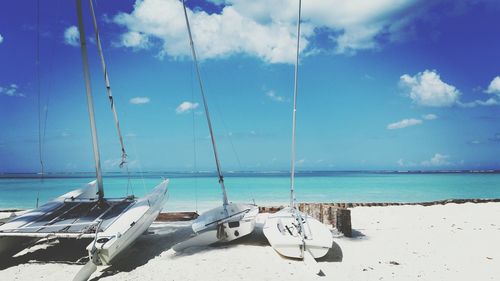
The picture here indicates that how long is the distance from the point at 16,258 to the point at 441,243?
10.2 metres

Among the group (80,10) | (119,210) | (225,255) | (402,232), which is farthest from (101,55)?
(402,232)

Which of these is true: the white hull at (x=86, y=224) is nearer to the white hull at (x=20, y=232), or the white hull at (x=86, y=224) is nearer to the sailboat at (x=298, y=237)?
the white hull at (x=20, y=232)

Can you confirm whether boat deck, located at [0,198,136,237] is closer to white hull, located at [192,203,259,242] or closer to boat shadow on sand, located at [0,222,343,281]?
boat shadow on sand, located at [0,222,343,281]

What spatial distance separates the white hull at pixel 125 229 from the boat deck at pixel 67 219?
34 centimetres

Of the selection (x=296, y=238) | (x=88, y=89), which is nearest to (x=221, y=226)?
(x=296, y=238)

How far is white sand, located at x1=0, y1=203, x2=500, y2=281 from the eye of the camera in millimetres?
6508

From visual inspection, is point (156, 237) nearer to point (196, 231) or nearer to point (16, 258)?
point (196, 231)

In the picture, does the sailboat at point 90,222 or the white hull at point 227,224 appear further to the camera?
the white hull at point 227,224

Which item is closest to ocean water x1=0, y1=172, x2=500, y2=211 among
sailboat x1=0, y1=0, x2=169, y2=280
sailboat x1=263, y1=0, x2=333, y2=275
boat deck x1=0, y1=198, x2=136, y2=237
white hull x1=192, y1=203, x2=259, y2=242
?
boat deck x1=0, y1=198, x2=136, y2=237

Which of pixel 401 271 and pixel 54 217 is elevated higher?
pixel 54 217

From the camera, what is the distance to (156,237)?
10414 mm

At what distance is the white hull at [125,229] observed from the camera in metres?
6.49

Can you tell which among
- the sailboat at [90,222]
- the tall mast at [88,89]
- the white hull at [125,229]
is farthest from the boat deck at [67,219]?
the tall mast at [88,89]

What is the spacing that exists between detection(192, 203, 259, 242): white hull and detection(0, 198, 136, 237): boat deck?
2.06 metres
